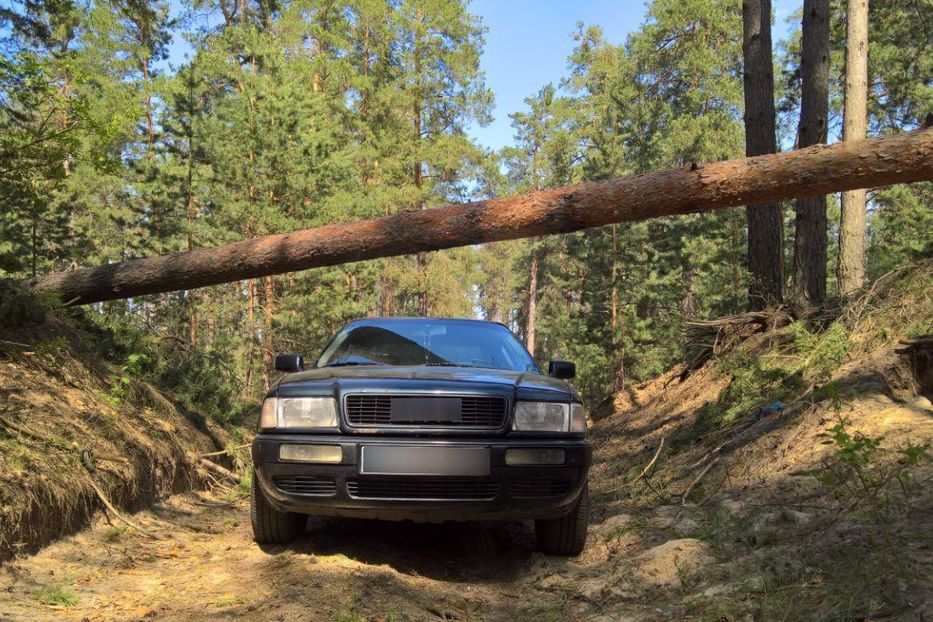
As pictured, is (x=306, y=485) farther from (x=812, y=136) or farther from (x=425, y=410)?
(x=812, y=136)

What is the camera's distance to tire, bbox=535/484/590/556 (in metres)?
4.03

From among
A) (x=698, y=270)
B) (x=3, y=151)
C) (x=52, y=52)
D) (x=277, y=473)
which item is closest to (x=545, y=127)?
(x=698, y=270)

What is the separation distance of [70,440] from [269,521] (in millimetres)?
1801

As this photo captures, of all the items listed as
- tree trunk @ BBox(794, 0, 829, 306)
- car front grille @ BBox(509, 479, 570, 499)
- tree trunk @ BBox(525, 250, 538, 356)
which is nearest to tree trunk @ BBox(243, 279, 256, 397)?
tree trunk @ BBox(794, 0, 829, 306)

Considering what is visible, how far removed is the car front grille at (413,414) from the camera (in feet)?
11.8

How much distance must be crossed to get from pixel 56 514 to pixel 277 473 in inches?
64.0

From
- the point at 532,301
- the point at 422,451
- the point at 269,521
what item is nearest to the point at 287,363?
the point at 269,521

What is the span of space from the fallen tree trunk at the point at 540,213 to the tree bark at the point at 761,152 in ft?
14.1

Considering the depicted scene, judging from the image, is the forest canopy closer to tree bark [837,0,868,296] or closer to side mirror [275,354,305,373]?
tree bark [837,0,868,296]

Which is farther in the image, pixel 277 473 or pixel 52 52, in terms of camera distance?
pixel 52 52

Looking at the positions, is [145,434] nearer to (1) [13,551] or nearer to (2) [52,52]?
(1) [13,551]

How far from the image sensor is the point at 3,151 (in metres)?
6.09

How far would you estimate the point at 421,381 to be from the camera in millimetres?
3721

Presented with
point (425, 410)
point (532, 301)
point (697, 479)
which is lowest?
point (697, 479)
